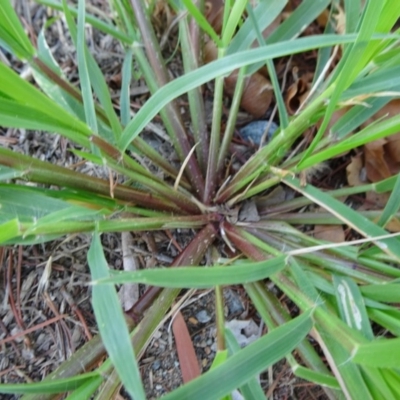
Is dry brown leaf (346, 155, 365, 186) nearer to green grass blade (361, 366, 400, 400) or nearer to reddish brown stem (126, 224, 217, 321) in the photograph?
reddish brown stem (126, 224, 217, 321)

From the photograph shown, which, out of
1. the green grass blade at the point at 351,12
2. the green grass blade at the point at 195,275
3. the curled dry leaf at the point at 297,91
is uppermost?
the curled dry leaf at the point at 297,91

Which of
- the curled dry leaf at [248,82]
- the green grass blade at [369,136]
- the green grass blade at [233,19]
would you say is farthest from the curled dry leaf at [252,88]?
the green grass blade at [369,136]

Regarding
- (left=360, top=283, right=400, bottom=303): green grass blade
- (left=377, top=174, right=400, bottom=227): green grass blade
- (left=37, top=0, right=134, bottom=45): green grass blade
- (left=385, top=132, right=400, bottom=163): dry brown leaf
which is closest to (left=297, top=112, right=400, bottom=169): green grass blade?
(left=377, top=174, right=400, bottom=227): green grass blade

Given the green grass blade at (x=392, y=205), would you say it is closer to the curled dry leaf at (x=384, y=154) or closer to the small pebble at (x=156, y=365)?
the curled dry leaf at (x=384, y=154)

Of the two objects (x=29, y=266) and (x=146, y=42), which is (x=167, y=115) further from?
(x=29, y=266)

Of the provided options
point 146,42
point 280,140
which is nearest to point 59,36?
point 146,42

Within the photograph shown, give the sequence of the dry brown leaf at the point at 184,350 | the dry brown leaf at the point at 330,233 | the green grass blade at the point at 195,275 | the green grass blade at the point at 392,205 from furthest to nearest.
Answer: the dry brown leaf at the point at 330,233 → the dry brown leaf at the point at 184,350 → the green grass blade at the point at 392,205 → the green grass blade at the point at 195,275

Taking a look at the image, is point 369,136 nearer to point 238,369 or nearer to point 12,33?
point 238,369
